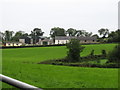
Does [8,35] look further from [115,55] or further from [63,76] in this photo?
[63,76]

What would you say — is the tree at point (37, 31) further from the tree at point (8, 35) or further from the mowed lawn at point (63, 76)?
the mowed lawn at point (63, 76)

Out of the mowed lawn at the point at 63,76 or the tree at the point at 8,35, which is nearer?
the mowed lawn at the point at 63,76

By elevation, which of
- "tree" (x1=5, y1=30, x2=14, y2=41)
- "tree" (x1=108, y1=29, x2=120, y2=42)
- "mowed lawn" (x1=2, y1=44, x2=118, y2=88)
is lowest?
"mowed lawn" (x1=2, y1=44, x2=118, y2=88)

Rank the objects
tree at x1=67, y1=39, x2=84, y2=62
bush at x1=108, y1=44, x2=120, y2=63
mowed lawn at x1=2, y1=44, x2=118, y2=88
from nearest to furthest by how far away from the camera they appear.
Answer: mowed lawn at x1=2, y1=44, x2=118, y2=88
bush at x1=108, y1=44, x2=120, y2=63
tree at x1=67, y1=39, x2=84, y2=62

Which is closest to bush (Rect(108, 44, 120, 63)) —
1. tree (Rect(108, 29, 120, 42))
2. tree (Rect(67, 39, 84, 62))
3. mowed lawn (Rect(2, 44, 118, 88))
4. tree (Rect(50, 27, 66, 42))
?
tree (Rect(108, 29, 120, 42))

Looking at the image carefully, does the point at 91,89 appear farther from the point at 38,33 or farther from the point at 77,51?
the point at 38,33

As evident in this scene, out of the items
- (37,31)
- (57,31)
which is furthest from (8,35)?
(57,31)

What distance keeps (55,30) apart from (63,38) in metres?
16.0

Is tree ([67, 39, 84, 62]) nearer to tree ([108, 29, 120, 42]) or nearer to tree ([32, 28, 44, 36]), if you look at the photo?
tree ([108, 29, 120, 42])

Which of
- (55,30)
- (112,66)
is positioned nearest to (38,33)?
(55,30)

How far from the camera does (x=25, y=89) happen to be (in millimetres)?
2314

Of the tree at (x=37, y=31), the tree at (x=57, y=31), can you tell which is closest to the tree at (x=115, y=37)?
the tree at (x=57, y=31)

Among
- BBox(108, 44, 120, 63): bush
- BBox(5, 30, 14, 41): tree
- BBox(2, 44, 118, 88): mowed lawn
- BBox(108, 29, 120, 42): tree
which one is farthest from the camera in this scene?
BBox(5, 30, 14, 41): tree

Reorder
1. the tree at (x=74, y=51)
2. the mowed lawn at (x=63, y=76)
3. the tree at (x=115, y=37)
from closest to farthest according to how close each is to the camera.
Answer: the mowed lawn at (x=63, y=76) → the tree at (x=74, y=51) → the tree at (x=115, y=37)
